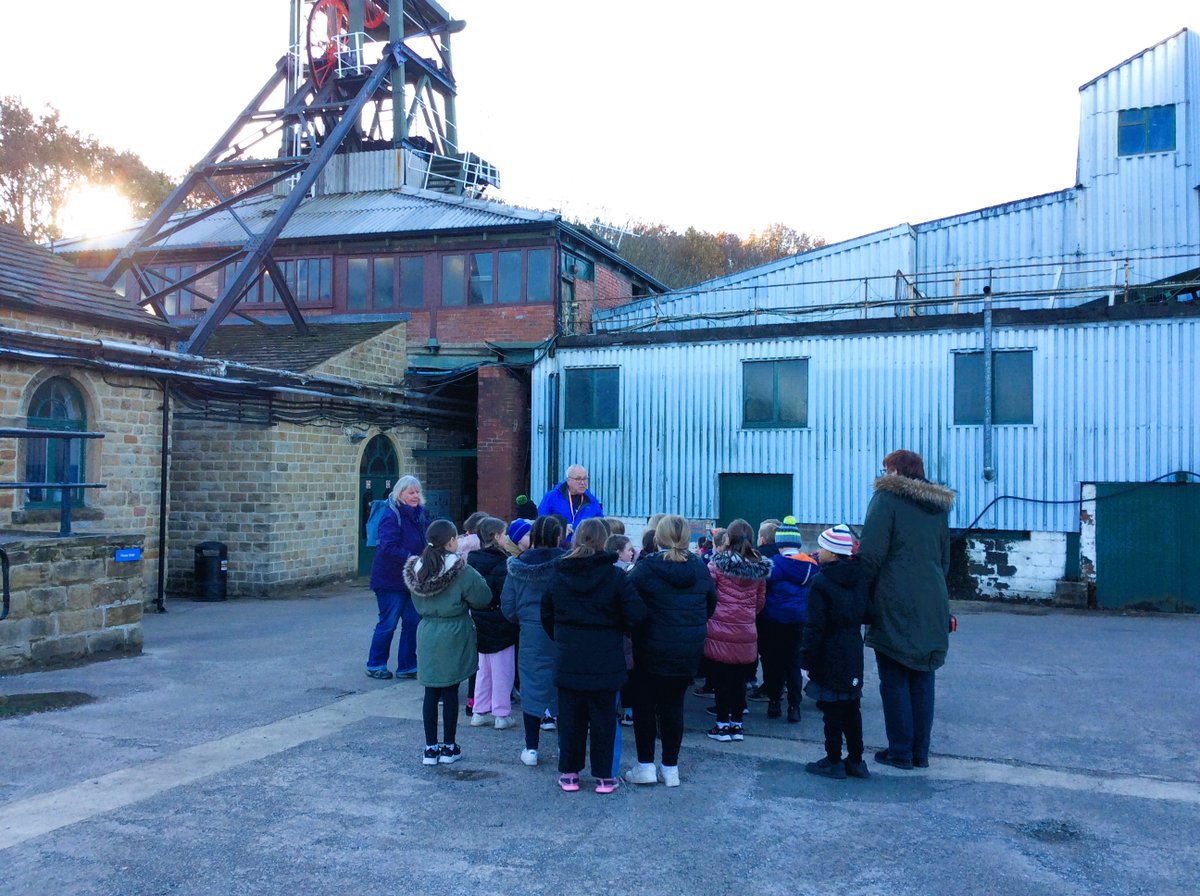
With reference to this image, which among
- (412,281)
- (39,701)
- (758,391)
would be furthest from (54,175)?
(39,701)

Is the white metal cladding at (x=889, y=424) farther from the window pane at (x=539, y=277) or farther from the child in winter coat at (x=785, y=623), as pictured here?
the child in winter coat at (x=785, y=623)

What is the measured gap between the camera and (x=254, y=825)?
4.98 metres

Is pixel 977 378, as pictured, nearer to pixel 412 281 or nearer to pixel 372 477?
pixel 372 477

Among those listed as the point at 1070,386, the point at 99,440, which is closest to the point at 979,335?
the point at 1070,386

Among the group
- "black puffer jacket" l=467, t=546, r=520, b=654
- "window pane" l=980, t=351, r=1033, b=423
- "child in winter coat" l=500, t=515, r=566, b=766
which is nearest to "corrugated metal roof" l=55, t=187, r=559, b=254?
"window pane" l=980, t=351, r=1033, b=423

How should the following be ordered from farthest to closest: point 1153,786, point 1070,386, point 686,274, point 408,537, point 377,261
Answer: point 686,274
point 377,261
point 1070,386
point 408,537
point 1153,786

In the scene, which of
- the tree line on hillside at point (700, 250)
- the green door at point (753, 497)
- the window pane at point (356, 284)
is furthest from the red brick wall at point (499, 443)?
the tree line on hillside at point (700, 250)

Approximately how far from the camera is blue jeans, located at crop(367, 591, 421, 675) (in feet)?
28.4

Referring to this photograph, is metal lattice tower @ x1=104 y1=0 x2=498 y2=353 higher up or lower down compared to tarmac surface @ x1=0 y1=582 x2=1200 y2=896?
higher up

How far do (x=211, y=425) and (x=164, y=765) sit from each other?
36.3 feet

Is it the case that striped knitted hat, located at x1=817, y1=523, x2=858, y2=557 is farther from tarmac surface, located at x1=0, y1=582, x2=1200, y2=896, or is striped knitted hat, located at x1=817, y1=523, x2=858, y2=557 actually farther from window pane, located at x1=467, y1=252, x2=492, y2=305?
window pane, located at x1=467, y1=252, x2=492, y2=305

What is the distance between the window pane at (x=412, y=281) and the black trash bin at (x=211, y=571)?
323 inches

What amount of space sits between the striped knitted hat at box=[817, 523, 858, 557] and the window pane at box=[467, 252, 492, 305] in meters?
16.2

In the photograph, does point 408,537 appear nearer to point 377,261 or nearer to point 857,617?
point 857,617
